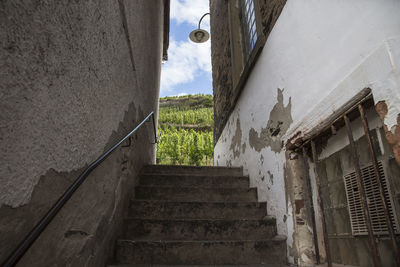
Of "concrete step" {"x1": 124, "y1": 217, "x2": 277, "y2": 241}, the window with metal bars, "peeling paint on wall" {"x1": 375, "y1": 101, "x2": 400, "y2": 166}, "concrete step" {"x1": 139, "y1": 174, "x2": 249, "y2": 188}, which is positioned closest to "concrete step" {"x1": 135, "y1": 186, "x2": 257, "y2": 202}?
"concrete step" {"x1": 139, "y1": 174, "x2": 249, "y2": 188}

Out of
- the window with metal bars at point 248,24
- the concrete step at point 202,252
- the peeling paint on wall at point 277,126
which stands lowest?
the concrete step at point 202,252

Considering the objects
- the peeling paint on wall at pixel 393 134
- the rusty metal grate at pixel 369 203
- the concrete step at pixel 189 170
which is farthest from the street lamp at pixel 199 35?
the peeling paint on wall at pixel 393 134

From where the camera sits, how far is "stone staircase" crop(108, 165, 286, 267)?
6.07ft

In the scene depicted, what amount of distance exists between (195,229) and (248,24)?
303cm

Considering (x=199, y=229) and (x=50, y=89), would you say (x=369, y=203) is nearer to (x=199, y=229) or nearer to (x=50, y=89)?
(x=199, y=229)

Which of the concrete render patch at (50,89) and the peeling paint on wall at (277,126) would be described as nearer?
the concrete render patch at (50,89)

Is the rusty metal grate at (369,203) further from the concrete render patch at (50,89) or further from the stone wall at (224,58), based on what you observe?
the stone wall at (224,58)

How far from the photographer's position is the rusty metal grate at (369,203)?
1.17 metres

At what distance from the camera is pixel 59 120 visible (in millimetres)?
893

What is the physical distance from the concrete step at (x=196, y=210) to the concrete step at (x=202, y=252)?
455 mm

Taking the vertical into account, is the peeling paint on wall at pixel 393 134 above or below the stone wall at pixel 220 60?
below

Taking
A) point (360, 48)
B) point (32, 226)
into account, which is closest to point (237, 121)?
point (360, 48)

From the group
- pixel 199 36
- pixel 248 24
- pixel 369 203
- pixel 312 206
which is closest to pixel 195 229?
pixel 312 206

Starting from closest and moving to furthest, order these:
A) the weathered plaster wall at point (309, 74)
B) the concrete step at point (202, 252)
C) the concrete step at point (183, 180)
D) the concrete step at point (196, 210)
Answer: the weathered plaster wall at point (309, 74), the concrete step at point (202, 252), the concrete step at point (196, 210), the concrete step at point (183, 180)
